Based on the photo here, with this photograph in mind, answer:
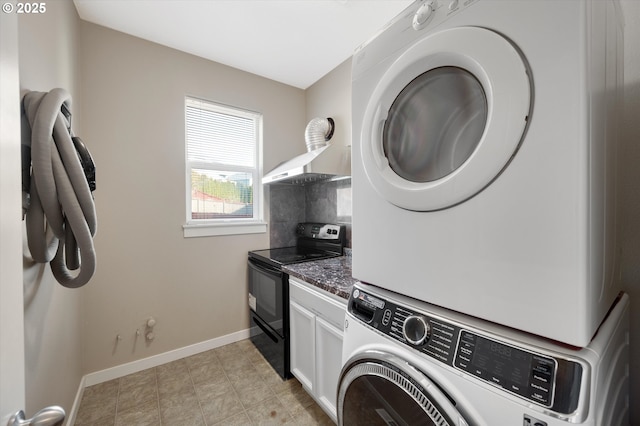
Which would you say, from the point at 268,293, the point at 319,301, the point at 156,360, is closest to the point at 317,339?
the point at 319,301

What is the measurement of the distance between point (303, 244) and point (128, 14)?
7.48 ft

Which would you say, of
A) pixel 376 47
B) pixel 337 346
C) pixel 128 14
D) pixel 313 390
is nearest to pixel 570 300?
pixel 376 47

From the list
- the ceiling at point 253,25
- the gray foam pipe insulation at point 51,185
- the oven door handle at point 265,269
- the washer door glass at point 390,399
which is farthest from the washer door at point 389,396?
the ceiling at point 253,25

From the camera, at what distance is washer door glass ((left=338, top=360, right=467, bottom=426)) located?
63 centimetres

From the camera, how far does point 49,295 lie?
1163 mm

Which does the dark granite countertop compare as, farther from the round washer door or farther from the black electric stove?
the round washer door

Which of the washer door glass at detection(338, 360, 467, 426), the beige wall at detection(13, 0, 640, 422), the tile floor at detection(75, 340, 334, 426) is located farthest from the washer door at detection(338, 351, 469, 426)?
the beige wall at detection(13, 0, 640, 422)

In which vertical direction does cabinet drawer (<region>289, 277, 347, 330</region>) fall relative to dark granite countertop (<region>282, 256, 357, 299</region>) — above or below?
below

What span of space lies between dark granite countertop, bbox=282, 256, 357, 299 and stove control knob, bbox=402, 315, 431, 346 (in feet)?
1.62

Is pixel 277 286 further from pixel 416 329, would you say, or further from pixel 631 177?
pixel 631 177

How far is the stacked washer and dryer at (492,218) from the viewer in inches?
18.9

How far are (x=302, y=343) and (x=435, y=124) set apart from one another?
59.7 inches

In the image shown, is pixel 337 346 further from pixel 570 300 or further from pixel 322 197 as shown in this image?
pixel 322 197

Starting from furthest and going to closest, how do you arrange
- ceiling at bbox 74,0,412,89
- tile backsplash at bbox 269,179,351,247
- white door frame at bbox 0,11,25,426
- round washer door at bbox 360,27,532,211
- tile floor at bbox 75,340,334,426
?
tile backsplash at bbox 269,179,351,247 → ceiling at bbox 74,0,412,89 → tile floor at bbox 75,340,334,426 → round washer door at bbox 360,27,532,211 → white door frame at bbox 0,11,25,426
